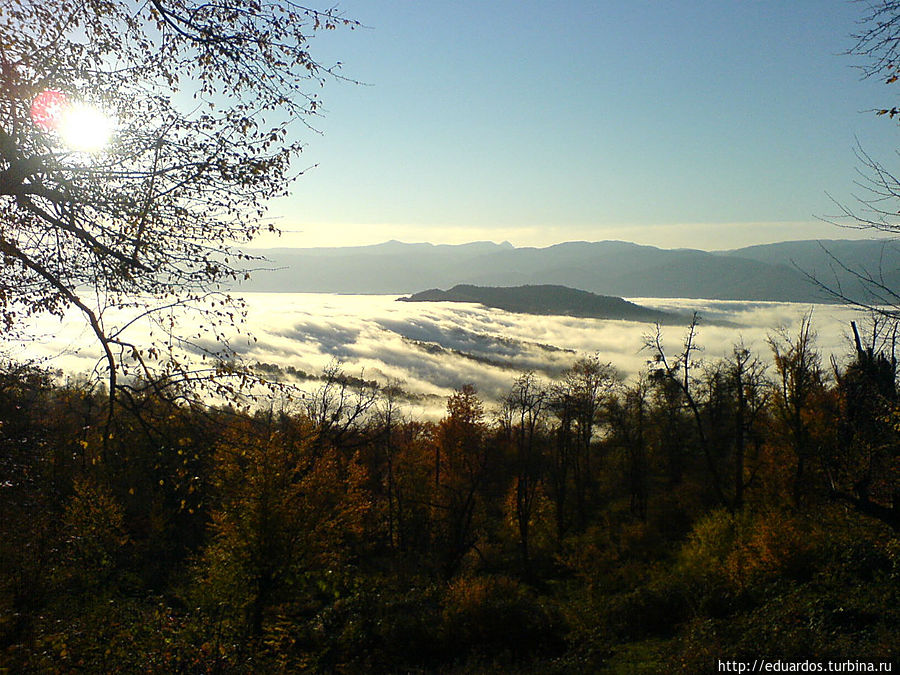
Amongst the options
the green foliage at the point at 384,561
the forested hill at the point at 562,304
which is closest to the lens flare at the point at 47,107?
the green foliage at the point at 384,561

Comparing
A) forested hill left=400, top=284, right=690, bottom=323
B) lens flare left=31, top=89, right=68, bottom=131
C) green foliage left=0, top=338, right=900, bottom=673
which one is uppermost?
lens flare left=31, top=89, right=68, bottom=131

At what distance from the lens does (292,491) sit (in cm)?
2284

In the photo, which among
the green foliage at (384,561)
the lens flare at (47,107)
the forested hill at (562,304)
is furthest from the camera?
the forested hill at (562,304)

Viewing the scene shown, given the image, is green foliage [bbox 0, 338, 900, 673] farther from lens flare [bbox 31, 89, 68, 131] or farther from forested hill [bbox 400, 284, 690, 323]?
forested hill [bbox 400, 284, 690, 323]

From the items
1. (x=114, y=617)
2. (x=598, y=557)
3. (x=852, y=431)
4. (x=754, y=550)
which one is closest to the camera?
(x=852, y=431)

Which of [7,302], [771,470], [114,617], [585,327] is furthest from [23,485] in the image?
[585,327]

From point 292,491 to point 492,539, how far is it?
23899 millimetres

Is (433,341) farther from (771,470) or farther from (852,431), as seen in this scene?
(852,431)

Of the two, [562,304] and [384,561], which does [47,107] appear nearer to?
[384,561]

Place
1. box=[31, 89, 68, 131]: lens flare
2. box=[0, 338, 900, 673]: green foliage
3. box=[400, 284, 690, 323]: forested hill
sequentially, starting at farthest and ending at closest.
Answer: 1. box=[400, 284, 690, 323]: forested hill
2. box=[0, 338, 900, 673]: green foliage
3. box=[31, 89, 68, 131]: lens flare

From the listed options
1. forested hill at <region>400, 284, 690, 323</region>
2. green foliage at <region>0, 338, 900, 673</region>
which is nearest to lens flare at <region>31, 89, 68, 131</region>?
green foliage at <region>0, 338, 900, 673</region>

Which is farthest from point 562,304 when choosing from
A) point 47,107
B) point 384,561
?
point 47,107

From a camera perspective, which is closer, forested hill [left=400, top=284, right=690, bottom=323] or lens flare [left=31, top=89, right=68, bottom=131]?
lens flare [left=31, top=89, right=68, bottom=131]

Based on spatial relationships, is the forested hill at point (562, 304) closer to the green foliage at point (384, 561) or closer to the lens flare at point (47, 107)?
the green foliage at point (384, 561)
